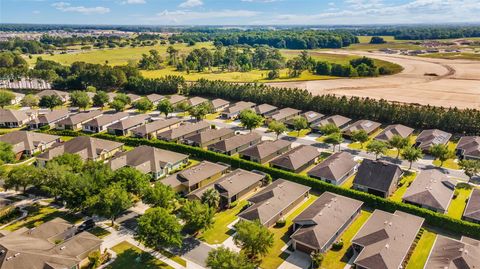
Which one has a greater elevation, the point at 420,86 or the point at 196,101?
the point at 420,86

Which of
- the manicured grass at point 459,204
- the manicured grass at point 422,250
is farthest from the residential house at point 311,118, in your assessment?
the manicured grass at point 422,250

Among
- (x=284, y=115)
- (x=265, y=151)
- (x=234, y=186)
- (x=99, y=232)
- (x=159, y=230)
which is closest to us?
(x=159, y=230)

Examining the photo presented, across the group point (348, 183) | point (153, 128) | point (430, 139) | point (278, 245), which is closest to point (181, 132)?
point (153, 128)

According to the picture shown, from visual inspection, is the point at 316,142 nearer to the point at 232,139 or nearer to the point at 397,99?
the point at 232,139

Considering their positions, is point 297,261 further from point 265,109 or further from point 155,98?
point 155,98

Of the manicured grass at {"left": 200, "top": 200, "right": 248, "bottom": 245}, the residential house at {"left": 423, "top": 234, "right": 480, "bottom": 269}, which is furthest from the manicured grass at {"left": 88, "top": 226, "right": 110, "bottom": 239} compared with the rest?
the residential house at {"left": 423, "top": 234, "right": 480, "bottom": 269}

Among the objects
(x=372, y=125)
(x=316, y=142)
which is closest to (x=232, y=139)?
(x=316, y=142)

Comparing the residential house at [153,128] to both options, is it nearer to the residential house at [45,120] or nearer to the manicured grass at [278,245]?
the residential house at [45,120]
